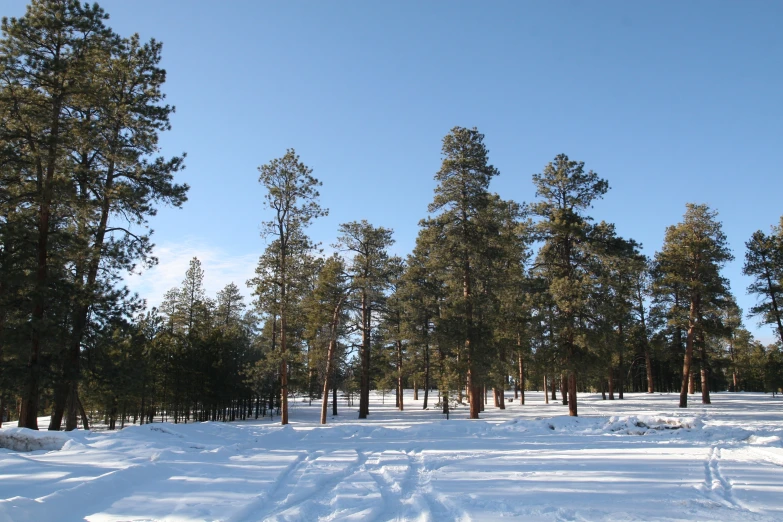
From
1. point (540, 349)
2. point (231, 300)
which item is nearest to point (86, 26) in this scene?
point (540, 349)

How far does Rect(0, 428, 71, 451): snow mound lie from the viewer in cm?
1235

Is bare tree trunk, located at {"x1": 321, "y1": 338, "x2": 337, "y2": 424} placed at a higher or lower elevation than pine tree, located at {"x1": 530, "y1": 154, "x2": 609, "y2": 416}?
lower

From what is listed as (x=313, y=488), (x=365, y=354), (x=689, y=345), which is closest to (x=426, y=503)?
(x=313, y=488)

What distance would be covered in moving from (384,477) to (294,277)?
17.3 meters

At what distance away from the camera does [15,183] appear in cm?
1842

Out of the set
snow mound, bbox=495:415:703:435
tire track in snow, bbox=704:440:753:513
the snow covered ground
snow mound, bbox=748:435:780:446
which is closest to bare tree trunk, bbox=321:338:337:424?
the snow covered ground

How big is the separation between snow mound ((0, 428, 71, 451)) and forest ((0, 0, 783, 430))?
5.43 m

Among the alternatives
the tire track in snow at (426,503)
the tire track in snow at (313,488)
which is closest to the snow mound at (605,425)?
the tire track in snow at (313,488)

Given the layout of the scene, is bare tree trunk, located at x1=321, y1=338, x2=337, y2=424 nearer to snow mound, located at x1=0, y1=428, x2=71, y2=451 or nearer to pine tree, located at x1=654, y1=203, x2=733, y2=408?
snow mound, located at x1=0, y1=428, x2=71, y2=451

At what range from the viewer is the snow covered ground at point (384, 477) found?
23.4 ft

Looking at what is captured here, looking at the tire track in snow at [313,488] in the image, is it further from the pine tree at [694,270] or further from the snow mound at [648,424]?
the pine tree at [694,270]

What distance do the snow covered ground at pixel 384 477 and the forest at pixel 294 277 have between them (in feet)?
22.9

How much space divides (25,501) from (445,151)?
79.7 feet

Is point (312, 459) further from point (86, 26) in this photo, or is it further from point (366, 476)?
point (86, 26)
